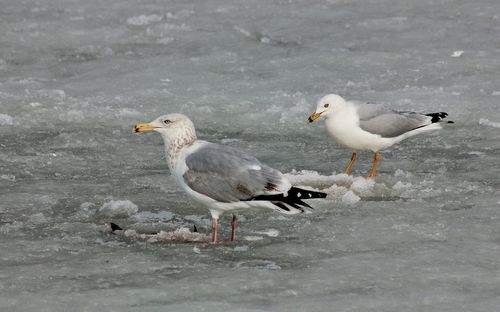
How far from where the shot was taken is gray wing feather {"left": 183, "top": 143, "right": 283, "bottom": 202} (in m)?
5.86

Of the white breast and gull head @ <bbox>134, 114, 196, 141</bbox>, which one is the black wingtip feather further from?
the white breast

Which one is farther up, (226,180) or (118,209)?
(226,180)

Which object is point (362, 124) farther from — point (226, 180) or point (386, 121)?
point (226, 180)

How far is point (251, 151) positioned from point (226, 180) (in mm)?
2152

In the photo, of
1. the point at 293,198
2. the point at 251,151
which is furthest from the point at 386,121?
the point at 293,198

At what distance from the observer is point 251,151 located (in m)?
8.06

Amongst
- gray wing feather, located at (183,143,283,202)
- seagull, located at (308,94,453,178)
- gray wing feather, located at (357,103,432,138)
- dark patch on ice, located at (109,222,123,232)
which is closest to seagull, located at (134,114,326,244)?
gray wing feather, located at (183,143,283,202)

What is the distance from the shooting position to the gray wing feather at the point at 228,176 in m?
5.86

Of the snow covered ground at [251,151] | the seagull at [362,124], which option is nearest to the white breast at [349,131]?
the seagull at [362,124]

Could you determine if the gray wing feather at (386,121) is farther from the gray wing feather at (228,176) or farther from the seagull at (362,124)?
the gray wing feather at (228,176)

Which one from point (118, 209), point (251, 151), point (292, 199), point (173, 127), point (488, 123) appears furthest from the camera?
point (488, 123)

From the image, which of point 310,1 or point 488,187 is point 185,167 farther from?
point 310,1

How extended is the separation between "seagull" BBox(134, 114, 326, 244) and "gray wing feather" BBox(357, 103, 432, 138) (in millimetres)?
1757

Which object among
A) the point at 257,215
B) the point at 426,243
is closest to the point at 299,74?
the point at 257,215
